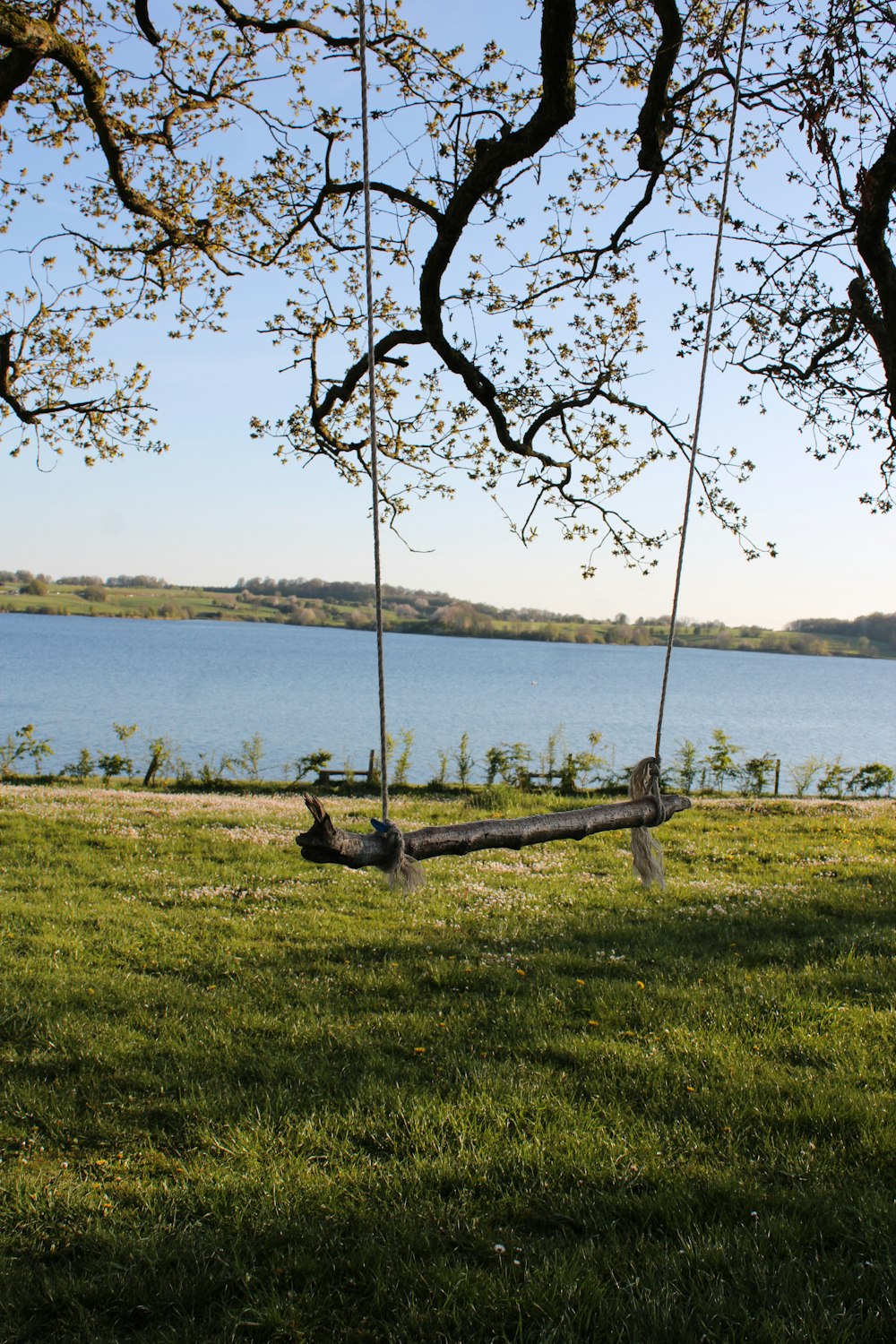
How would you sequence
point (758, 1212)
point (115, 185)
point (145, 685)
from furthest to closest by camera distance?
point (145, 685)
point (115, 185)
point (758, 1212)

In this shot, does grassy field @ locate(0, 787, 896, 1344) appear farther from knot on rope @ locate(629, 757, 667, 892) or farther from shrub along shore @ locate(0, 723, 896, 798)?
shrub along shore @ locate(0, 723, 896, 798)

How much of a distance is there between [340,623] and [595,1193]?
4876cm

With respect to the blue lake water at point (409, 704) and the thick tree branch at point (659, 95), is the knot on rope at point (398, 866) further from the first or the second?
the blue lake water at point (409, 704)

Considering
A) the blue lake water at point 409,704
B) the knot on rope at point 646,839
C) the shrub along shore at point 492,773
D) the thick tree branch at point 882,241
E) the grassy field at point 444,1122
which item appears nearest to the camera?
the grassy field at point 444,1122

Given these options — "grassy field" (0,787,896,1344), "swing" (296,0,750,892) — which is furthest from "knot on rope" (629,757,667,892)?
"grassy field" (0,787,896,1344)

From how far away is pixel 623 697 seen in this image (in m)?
63.2

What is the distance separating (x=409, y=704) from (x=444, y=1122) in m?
45.9

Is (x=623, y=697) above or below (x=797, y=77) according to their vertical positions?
below

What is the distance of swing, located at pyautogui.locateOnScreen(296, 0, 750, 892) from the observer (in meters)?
2.61

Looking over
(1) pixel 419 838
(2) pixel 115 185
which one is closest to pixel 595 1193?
(1) pixel 419 838

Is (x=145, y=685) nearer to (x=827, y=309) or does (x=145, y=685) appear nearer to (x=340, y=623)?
(x=340, y=623)

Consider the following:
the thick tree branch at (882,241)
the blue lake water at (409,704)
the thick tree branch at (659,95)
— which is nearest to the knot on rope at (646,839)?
the thick tree branch at (882,241)

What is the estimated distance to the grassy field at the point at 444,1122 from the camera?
10.0 feet

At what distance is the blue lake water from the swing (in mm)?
20261
